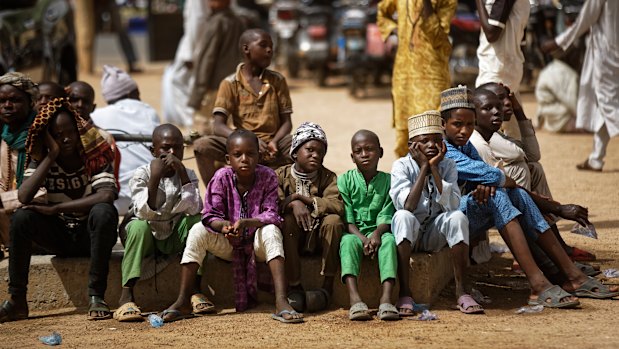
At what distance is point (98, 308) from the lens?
6188 mm

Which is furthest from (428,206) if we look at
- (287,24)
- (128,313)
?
(287,24)

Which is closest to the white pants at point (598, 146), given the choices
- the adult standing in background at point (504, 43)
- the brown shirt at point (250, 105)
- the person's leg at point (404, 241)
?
the adult standing in background at point (504, 43)

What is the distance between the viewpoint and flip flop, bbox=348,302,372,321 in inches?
234

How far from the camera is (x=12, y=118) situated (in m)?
6.46

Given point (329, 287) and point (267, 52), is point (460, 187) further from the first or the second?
point (267, 52)

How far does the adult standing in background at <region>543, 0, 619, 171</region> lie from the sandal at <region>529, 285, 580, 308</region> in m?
4.42

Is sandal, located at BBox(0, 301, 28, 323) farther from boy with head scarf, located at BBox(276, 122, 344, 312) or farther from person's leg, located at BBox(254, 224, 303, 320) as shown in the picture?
boy with head scarf, located at BBox(276, 122, 344, 312)

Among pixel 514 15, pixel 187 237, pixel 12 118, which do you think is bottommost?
pixel 187 237

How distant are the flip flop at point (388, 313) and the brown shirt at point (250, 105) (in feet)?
6.52

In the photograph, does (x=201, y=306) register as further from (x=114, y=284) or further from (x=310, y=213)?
(x=310, y=213)

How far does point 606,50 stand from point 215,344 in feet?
20.6

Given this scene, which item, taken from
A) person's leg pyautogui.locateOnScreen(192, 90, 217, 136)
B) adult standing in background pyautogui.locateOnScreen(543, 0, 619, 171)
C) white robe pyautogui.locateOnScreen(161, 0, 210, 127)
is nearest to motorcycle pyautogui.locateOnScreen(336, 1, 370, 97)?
white robe pyautogui.locateOnScreen(161, 0, 210, 127)

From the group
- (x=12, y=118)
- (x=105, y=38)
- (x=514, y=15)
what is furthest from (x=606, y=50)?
(x=105, y=38)

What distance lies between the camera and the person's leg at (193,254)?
617 centimetres
